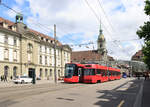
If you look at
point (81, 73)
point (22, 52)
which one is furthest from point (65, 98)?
point (22, 52)

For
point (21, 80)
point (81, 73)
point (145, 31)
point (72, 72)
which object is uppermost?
point (145, 31)

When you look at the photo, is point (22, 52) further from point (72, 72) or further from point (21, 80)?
point (72, 72)

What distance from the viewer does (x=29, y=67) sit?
155 feet

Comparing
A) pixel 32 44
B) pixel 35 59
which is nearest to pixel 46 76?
pixel 35 59

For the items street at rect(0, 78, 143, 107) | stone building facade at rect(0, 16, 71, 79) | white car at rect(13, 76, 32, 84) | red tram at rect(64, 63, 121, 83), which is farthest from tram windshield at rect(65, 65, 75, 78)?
stone building facade at rect(0, 16, 71, 79)

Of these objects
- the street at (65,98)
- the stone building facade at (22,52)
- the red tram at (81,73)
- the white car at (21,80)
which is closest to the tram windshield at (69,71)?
the red tram at (81,73)

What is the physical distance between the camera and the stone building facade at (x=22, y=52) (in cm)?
4019

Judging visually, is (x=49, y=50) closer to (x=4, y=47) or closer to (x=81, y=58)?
(x=4, y=47)

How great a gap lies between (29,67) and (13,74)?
18.6 ft

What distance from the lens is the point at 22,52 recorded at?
45.0 metres

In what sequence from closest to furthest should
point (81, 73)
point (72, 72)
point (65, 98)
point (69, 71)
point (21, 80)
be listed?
1. point (65, 98)
2. point (72, 72)
3. point (69, 71)
4. point (81, 73)
5. point (21, 80)

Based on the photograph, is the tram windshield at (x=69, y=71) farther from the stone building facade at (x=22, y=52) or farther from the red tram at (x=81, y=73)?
the stone building facade at (x=22, y=52)

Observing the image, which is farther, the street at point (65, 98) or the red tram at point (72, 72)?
the red tram at point (72, 72)

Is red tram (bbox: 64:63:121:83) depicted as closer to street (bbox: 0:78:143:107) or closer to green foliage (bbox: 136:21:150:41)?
green foliage (bbox: 136:21:150:41)
